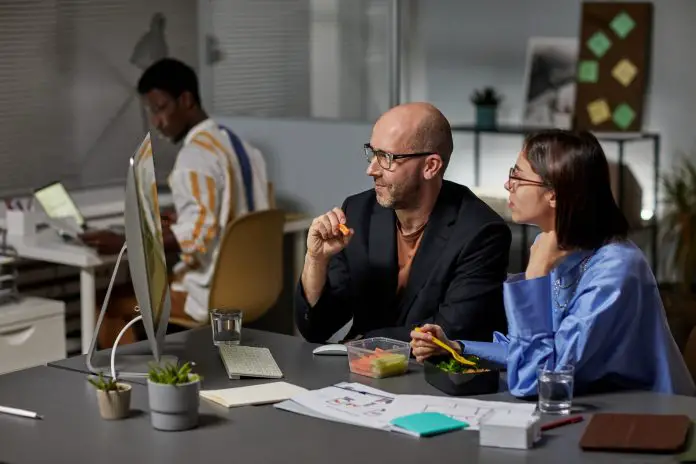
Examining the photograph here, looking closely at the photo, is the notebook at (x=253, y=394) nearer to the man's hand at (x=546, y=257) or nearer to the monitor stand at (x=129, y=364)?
the monitor stand at (x=129, y=364)

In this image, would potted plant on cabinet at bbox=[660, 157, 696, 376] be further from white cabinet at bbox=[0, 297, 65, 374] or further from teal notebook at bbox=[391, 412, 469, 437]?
teal notebook at bbox=[391, 412, 469, 437]

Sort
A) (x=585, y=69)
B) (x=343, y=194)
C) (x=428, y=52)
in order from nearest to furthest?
1. (x=343, y=194)
2. (x=585, y=69)
3. (x=428, y=52)

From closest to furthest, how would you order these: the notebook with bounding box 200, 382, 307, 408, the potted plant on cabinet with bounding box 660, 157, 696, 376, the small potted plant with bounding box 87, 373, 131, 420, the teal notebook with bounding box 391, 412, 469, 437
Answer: the teal notebook with bounding box 391, 412, 469, 437, the small potted plant with bounding box 87, 373, 131, 420, the notebook with bounding box 200, 382, 307, 408, the potted plant on cabinet with bounding box 660, 157, 696, 376

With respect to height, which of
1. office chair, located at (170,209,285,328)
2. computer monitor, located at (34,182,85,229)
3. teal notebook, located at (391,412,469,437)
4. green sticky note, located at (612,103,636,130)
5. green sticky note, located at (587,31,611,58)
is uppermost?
green sticky note, located at (587,31,611,58)

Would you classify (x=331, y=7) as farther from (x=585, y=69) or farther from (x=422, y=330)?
(x=422, y=330)

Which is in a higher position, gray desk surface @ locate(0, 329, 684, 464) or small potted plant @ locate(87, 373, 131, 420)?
small potted plant @ locate(87, 373, 131, 420)

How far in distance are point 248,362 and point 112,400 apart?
1.48 feet

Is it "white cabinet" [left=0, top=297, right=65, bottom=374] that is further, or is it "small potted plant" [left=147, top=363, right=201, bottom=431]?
"white cabinet" [left=0, top=297, right=65, bottom=374]

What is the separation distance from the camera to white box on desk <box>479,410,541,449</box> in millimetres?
2111

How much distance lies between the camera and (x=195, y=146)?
4.53 m

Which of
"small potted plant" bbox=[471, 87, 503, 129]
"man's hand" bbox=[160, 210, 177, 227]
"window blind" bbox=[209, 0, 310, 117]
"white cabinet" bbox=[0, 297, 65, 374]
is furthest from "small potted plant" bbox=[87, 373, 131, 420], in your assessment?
"small potted plant" bbox=[471, 87, 503, 129]

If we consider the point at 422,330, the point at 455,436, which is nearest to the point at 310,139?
the point at 422,330

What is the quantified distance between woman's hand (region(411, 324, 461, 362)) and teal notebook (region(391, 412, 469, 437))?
35 cm

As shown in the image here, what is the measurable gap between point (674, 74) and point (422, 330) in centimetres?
318
